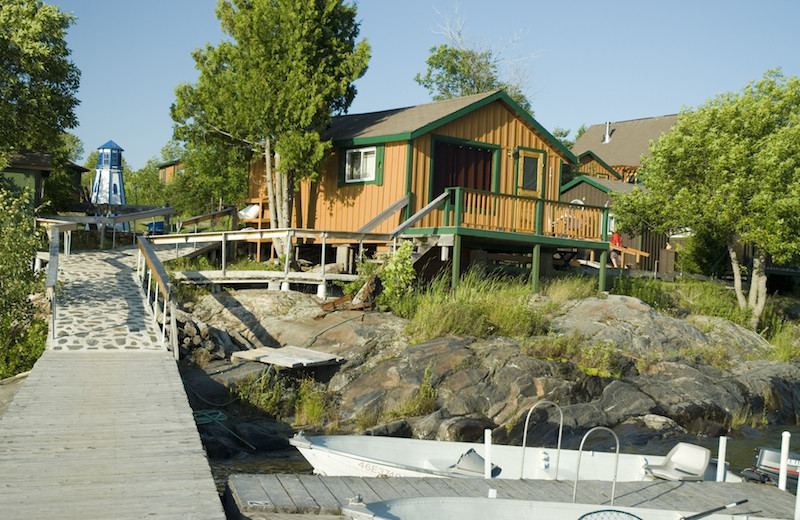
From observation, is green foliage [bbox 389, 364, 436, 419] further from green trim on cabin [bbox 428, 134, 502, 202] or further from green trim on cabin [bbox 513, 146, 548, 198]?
green trim on cabin [bbox 513, 146, 548, 198]

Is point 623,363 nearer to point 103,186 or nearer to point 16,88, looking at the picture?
point 16,88

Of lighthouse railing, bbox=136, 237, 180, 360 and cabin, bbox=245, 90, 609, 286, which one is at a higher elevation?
cabin, bbox=245, 90, 609, 286

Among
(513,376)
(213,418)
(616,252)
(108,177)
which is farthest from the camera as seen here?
(108,177)

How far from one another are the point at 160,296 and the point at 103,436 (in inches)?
339

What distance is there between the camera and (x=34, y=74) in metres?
24.1

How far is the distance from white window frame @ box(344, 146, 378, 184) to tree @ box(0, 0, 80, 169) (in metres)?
9.15

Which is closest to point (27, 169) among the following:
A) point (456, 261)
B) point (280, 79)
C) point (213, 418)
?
point (280, 79)

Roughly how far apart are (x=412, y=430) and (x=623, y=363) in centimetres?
535

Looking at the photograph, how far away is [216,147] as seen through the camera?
23.1 m

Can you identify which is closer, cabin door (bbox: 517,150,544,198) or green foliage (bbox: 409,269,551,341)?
green foliage (bbox: 409,269,551,341)

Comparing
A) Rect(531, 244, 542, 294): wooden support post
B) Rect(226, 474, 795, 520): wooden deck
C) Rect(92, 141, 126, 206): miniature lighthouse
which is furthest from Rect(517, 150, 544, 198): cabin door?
Rect(92, 141, 126, 206): miniature lighthouse

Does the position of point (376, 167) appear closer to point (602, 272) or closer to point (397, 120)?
point (397, 120)

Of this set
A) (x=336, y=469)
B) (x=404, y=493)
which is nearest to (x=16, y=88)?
(x=336, y=469)

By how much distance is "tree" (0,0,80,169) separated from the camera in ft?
75.4
